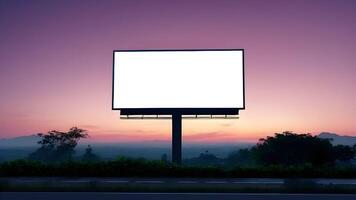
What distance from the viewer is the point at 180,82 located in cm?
1847

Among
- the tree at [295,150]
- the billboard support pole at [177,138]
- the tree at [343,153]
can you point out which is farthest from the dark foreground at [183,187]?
the tree at [343,153]

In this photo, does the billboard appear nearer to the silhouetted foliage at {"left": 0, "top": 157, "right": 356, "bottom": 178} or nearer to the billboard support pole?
the billboard support pole

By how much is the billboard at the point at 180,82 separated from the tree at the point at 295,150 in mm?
4613

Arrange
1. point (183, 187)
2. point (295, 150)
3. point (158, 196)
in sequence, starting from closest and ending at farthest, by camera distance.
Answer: point (158, 196)
point (183, 187)
point (295, 150)

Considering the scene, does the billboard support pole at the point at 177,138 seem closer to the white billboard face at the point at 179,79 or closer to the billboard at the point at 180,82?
the billboard at the point at 180,82

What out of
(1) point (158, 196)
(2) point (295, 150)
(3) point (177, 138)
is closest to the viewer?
(1) point (158, 196)

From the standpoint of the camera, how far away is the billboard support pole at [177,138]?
18344 mm

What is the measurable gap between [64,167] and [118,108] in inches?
135

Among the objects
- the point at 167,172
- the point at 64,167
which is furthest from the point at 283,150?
the point at 64,167

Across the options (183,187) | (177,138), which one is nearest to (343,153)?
(177,138)

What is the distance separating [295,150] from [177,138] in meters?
6.48

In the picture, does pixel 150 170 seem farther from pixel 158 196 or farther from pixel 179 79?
pixel 158 196

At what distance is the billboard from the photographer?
60.3 feet

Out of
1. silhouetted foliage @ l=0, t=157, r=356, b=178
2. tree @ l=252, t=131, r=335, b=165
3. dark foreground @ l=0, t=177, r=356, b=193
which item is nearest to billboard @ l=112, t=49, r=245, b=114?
silhouetted foliage @ l=0, t=157, r=356, b=178
